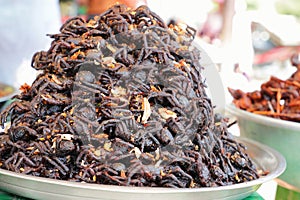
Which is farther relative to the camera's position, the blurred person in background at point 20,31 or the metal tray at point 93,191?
the blurred person in background at point 20,31

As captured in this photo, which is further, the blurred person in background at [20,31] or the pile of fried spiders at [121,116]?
the blurred person in background at [20,31]

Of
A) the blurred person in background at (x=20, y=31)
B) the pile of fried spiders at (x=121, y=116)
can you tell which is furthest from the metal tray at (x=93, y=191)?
the blurred person in background at (x=20, y=31)

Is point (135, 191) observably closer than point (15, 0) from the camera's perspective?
Yes

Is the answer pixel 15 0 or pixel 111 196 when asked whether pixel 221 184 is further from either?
pixel 15 0

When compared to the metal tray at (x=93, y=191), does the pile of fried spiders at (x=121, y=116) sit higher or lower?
higher

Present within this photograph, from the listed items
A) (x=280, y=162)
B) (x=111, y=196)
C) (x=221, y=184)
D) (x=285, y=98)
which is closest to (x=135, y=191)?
(x=111, y=196)

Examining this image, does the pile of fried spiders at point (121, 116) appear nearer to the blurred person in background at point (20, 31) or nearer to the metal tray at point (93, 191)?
the metal tray at point (93, 191)

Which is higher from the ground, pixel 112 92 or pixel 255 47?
pixel 112 92

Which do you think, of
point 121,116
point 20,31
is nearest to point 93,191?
point 121,116
